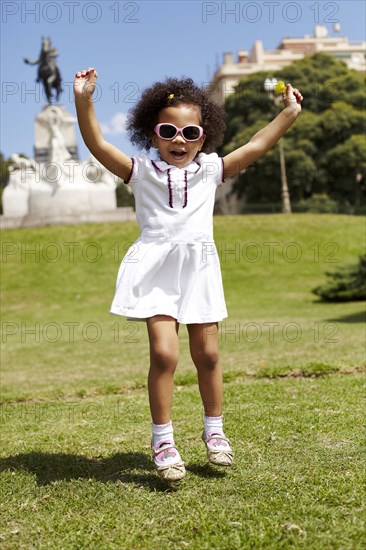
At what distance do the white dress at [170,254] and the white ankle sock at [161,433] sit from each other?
1.62ft

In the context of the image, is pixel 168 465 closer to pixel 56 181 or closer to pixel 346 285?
pixel 346 285

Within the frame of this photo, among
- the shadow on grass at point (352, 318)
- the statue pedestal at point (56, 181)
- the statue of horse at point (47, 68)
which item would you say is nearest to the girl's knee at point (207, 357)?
the shadow on grass at point (352, 318)

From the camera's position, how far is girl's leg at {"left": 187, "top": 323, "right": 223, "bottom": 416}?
137 inches

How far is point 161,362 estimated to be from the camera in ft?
11.0

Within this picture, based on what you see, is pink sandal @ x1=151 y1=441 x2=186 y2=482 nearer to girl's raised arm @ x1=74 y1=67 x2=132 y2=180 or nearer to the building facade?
girl's raised arm @ x1=74 y1=67 x2=132 y2=180

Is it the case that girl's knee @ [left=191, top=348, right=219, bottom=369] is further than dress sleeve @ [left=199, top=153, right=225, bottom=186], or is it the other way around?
dress sleeve @ [left=199, top=153, right=225, bottom=186]

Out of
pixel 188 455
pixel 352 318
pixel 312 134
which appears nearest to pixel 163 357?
pixel 188 455

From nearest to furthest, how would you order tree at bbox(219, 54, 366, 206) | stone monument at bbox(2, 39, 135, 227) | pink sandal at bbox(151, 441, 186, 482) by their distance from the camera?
1. pink sandal at bbox(151, 441, 186, 482)
2. stone monument at bbox(2, 39, 135, 227)
3. tree at bbox(219, 54, 366, 206)

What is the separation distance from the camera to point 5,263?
99.7 feet

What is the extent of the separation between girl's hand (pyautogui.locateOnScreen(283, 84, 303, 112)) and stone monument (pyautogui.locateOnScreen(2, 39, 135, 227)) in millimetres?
33305

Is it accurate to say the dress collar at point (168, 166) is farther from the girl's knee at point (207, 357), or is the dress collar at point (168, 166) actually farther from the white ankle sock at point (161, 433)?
the white ankle sock at point (161, 433)

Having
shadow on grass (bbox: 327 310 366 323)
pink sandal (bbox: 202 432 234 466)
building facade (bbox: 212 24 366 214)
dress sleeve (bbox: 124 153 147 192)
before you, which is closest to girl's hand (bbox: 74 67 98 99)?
dress sleeve (bbox: 124 153 147 192)

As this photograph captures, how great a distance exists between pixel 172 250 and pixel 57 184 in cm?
3565

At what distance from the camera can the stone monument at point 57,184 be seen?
37750 millimetres
